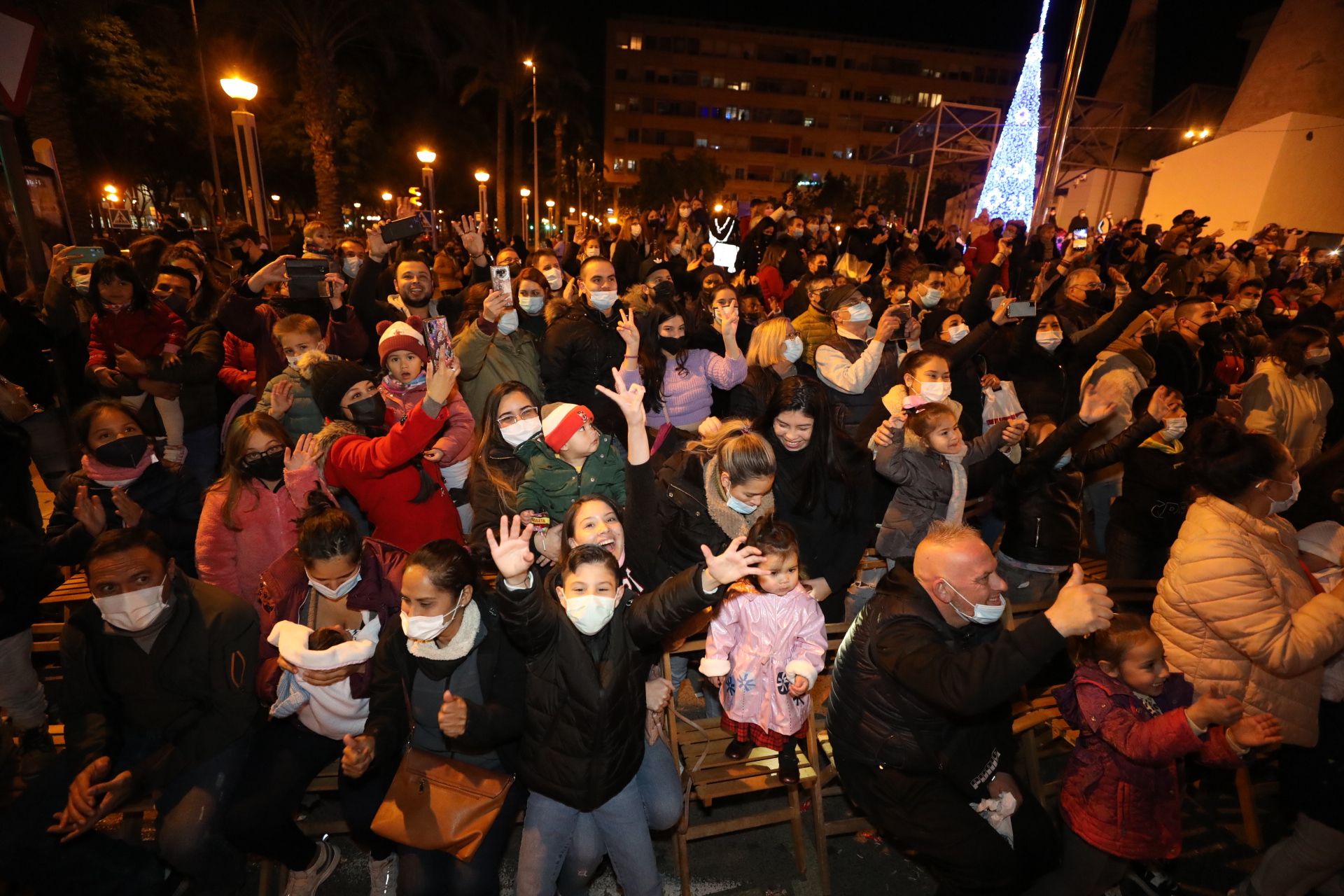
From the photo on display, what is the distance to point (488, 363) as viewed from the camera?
5016 mm

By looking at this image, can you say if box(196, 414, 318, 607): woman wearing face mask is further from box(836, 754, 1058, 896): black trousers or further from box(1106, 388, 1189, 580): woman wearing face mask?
box(1106, 388, 1189, 580): woman wearing face mask

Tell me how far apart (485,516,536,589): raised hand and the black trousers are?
1.81 m

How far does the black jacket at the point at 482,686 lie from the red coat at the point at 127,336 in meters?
4.02

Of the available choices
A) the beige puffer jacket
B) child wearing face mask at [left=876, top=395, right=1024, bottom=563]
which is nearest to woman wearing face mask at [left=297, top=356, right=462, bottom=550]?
child wearing face mask at [left=876, top=395, right=1024, bottom=563]

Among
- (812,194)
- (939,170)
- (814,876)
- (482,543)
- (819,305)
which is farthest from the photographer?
(812,194)

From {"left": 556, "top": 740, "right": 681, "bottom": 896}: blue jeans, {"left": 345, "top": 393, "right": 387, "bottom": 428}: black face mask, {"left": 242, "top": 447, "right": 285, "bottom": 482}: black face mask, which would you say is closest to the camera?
{"left": 556, "top": 740, "right": 681, "bottom": 896}: blue jeans

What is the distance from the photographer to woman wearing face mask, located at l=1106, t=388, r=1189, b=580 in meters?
4.30

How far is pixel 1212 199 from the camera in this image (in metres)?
21.7

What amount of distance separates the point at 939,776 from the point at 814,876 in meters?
0.94

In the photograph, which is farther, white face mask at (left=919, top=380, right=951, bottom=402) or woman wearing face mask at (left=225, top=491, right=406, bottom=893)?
white face mask at (left=919, top=380, right=951, bottom=402)

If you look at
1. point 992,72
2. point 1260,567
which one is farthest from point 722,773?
point 992,72

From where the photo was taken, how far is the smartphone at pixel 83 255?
5.23m

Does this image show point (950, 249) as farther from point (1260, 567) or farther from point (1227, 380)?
point (1260, 567)

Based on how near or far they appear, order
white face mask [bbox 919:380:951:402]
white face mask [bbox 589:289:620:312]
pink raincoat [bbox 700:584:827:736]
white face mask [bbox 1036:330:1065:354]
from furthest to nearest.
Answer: white face mask [bbox 1036:330:1065:354]
white face mask [bbox 589:289:620:312]
white face mask [bbox 919:380:951:402]
pink raincoat [bbox 700:584:827:736]
